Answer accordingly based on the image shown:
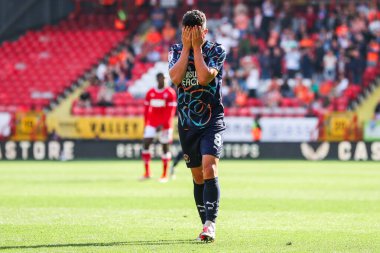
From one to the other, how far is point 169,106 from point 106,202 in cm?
637

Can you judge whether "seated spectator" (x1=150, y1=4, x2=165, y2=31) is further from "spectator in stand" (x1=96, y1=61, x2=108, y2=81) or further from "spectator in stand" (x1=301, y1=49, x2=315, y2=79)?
"spectator in stand" (x1=301, y1=49, x2=315, y2=79)

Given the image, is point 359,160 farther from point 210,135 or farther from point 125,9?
point 210,135

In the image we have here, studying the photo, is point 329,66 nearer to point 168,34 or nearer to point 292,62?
point 292,62

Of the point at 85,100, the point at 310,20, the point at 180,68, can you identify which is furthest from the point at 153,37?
the point at 180,68

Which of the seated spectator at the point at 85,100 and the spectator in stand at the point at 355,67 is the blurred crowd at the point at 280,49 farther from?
the seated spectator at the point at 85,100

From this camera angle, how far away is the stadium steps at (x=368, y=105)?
112 ft

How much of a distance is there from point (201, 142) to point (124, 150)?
2262cm

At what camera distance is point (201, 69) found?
365 inches

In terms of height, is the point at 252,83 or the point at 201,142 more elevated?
the point at 252,83

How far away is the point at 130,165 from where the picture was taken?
90.7 feet

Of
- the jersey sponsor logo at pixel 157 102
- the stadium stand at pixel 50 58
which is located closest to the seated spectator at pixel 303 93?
the stadium stand at pixel 50 58

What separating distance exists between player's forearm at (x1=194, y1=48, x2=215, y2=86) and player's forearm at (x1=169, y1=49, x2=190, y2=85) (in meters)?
0.12

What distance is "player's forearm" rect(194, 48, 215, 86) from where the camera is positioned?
9281 mm

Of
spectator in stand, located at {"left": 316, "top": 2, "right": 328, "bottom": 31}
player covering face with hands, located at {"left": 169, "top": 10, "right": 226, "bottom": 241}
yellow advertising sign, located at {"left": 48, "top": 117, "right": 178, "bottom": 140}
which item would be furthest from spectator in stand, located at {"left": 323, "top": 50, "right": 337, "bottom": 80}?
player covering face with hands, located at {"left": 169, "top": 10, "right": 226, "bottom": 241}
